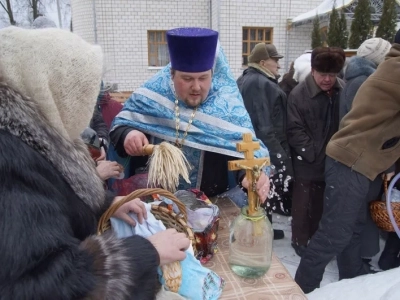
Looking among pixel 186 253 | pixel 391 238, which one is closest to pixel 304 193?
pixel 391 238

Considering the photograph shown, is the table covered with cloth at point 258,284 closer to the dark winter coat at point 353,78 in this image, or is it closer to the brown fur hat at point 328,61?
the dark winter coat at point 353,78

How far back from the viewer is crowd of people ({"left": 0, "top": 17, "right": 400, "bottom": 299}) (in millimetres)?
820

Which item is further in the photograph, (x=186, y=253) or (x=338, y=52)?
(x=338, y=52)

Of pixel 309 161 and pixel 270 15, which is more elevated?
pixel 270 15

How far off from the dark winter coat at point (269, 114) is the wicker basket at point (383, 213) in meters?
0.86

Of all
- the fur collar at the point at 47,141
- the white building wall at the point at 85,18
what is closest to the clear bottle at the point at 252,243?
the fur collar at the point at 47,141

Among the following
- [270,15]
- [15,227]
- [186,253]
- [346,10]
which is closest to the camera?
[15,227]

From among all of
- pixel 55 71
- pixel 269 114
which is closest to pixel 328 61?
pixel 269 114

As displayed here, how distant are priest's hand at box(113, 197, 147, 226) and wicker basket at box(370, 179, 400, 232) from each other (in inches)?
73.5

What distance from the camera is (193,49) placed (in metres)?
1.78

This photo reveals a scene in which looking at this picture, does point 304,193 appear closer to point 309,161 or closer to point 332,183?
point 309,161

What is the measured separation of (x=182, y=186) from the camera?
1.90m

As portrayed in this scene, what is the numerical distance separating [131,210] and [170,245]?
12.0 inches

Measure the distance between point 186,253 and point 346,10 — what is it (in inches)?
369
